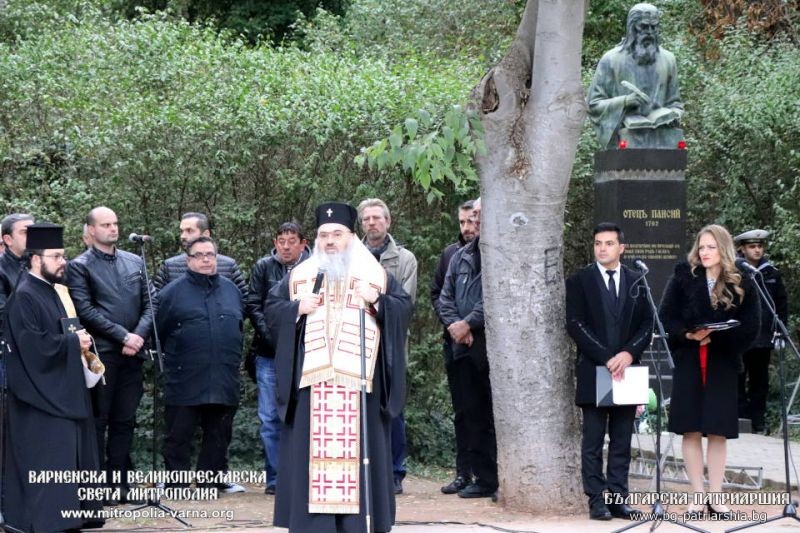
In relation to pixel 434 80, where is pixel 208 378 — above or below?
below

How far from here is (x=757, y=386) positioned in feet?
46.2

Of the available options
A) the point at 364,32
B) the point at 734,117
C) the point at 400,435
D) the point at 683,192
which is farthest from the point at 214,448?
the point at 364,32

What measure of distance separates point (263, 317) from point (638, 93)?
490 cm

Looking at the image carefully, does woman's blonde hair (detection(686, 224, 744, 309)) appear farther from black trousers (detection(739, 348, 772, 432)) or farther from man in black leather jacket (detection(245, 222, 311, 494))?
black trousers (detection(739, 348, 772, 432))

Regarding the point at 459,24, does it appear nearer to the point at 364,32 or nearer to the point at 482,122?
the point at 364,32

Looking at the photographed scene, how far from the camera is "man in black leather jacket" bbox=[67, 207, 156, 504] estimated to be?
976 cm

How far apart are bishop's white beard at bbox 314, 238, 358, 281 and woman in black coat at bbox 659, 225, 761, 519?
2368 millimetres

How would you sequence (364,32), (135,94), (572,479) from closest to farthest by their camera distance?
(572,479), (135,94), (364,32)

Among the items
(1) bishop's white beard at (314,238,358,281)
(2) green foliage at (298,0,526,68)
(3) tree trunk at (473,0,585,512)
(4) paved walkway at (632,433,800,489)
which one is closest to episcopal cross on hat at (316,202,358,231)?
(1) bishop's white beard at (314,238,358,281)

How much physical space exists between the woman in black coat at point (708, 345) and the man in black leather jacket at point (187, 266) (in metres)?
3.63

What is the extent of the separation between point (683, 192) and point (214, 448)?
564 cm

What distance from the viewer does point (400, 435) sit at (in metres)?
10.4

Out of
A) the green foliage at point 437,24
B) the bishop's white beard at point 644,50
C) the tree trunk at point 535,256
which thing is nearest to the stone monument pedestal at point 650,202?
the bishop's white beard at point 644,50

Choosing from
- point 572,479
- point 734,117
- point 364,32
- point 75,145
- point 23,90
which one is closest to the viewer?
point 572,479
